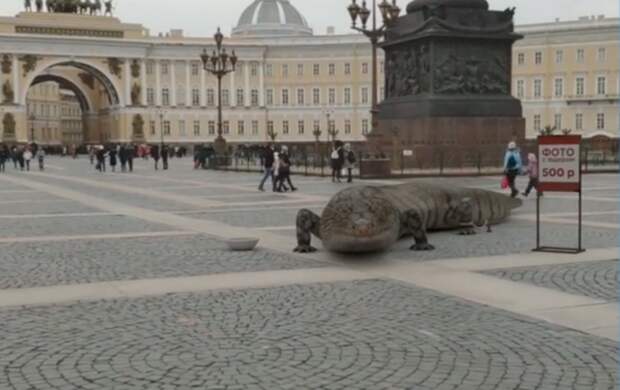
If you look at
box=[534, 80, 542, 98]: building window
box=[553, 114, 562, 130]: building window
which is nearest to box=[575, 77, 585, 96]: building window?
box=[553, 114, 562, 130]: building window

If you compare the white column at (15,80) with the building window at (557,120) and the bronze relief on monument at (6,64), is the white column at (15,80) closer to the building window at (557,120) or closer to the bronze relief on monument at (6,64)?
the bronze relief on monument at (6,64)

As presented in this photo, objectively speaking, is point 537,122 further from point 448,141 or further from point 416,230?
point 416,230

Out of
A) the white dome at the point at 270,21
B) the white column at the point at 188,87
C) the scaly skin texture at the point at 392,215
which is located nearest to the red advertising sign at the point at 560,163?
the scaly skin texture at the point at 392,215

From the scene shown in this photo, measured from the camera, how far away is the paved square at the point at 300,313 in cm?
593

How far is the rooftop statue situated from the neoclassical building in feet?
8.04

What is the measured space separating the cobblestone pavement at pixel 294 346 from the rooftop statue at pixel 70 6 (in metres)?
105

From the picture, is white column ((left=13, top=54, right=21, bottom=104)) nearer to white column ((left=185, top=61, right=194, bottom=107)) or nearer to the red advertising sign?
white column ((left=185, top=61, right=194, bottom=107))

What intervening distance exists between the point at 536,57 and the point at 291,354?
101 m

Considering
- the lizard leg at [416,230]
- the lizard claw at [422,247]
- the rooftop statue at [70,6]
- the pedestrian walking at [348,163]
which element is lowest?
the lizard claw at [422,247]

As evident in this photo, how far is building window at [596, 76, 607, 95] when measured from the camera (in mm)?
99625

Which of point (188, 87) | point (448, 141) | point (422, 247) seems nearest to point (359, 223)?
point (422, 247)

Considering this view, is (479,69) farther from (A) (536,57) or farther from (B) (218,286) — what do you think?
(A) (536,57)

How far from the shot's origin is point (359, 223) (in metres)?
10.5

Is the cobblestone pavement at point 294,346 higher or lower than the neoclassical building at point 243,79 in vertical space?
lower
